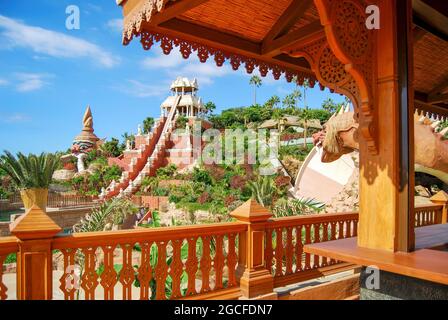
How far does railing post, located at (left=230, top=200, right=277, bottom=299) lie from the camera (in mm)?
3564

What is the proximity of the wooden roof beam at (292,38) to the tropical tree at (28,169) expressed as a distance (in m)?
14.5

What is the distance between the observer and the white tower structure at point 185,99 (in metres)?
40.7

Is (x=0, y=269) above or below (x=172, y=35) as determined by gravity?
below

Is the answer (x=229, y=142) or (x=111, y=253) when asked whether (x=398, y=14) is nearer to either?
(x=111, y=253)

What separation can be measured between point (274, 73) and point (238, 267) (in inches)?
96.8

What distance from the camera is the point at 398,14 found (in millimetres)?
2490

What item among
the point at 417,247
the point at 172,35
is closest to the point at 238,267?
the point at 417,247

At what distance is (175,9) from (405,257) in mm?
2550

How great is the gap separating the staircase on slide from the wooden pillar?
2116cm

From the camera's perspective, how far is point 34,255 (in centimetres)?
250

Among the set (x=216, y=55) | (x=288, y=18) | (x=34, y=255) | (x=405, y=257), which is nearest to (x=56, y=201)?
(x=216, y=55)

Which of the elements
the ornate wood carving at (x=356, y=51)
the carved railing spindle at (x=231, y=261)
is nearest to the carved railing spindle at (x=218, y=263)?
the carved railing spindle at (x=231, y=261)

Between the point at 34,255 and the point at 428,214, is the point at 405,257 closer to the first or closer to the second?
the point at 34,255

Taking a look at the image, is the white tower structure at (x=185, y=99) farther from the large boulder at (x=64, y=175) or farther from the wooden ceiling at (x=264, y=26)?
the wooden ceiling at (x=264, y=26)
